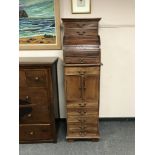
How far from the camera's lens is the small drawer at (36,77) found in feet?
8.88

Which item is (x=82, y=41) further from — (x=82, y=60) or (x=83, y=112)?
(x=83, y=112)

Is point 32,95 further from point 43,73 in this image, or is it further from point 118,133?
point 118,133

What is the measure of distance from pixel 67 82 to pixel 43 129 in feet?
2.20

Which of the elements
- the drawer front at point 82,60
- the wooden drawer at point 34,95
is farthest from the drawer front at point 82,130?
the drawer front at point 82,60

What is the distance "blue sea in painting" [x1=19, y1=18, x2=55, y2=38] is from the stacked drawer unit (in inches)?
15.0

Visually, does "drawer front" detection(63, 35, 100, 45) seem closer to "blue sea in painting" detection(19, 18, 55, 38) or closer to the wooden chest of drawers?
the wooden chest of drawers

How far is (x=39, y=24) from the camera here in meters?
3.23

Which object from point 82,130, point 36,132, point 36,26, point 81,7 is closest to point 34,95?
point 36,132

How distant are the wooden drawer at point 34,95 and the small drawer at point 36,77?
2.5 inches

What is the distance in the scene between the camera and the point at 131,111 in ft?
11.6

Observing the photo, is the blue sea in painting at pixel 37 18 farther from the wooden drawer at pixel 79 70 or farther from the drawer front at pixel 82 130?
the drawer front at pixel 82 130
